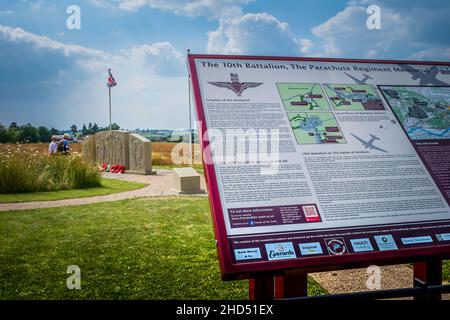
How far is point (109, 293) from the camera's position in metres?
4.52

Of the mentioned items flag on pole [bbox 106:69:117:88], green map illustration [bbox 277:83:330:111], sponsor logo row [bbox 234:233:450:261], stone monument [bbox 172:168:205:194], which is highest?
flag on pole [bbox 106:69:117:88]

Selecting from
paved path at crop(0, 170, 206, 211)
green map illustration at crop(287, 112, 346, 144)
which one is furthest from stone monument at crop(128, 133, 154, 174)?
green map illustration at crop(287, 112, 346, 144)

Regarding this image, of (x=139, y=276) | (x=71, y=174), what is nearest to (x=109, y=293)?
(x=139, y=276)

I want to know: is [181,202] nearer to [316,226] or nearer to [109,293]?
[109,293]

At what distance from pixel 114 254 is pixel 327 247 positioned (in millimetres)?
4220

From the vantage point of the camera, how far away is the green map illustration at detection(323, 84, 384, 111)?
10.3 ft

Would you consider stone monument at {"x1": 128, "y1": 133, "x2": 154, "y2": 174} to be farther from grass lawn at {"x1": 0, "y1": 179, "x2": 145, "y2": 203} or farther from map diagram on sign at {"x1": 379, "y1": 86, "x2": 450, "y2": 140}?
map diagram on sign at {"x1": 379, "y1": 86, "x2": 450, "y2": 140}

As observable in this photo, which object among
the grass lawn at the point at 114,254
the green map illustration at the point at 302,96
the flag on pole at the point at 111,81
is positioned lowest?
the grass lawn at the point at 114,254

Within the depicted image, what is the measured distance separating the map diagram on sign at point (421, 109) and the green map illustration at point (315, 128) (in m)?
0.62

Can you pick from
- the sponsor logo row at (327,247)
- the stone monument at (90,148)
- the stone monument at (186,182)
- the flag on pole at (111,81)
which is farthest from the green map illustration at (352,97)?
the flag on pole at (111,81)

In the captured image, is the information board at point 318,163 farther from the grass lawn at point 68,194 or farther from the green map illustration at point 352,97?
the grass lawn at point 68,194

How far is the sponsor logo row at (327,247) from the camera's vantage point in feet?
7.66

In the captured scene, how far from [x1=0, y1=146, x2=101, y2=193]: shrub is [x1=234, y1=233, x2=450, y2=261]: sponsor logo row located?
1221cm
